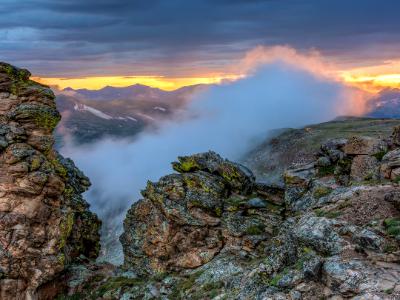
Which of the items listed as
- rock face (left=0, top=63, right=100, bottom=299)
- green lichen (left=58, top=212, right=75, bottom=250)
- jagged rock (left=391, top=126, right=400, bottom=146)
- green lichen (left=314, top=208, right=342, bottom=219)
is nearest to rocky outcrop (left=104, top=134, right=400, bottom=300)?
green lichen (left=314, top=208, right=342, bottom=219)

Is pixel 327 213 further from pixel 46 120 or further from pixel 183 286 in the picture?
pixel 46 120

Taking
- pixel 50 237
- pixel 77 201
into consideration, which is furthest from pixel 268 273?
pixel 77 201

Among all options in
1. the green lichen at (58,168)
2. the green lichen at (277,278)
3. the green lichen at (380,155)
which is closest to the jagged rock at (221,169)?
the green lichen at (58,168)

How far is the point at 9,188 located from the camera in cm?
4922

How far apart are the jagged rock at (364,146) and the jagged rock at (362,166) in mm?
639

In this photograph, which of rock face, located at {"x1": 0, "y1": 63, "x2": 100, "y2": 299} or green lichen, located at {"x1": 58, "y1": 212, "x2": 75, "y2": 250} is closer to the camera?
rock face, located at {"x1": 0, "y1": 63, "x2": 100, "y2": 299}

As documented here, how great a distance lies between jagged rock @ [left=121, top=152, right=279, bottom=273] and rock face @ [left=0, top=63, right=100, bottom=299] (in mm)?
8050

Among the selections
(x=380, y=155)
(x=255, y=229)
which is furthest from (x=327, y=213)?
(x=380, y=155)

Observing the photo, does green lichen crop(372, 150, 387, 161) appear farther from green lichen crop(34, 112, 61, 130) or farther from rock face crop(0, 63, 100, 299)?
green lichen crop(34, 112, 61, 130)

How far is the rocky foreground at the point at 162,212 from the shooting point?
136 ft

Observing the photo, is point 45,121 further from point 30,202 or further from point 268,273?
point 268,273

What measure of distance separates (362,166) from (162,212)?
22.0 meters

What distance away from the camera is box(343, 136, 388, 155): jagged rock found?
44750 mm

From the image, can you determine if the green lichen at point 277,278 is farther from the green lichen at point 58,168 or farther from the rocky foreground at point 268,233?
the green lichen at point 58,168
